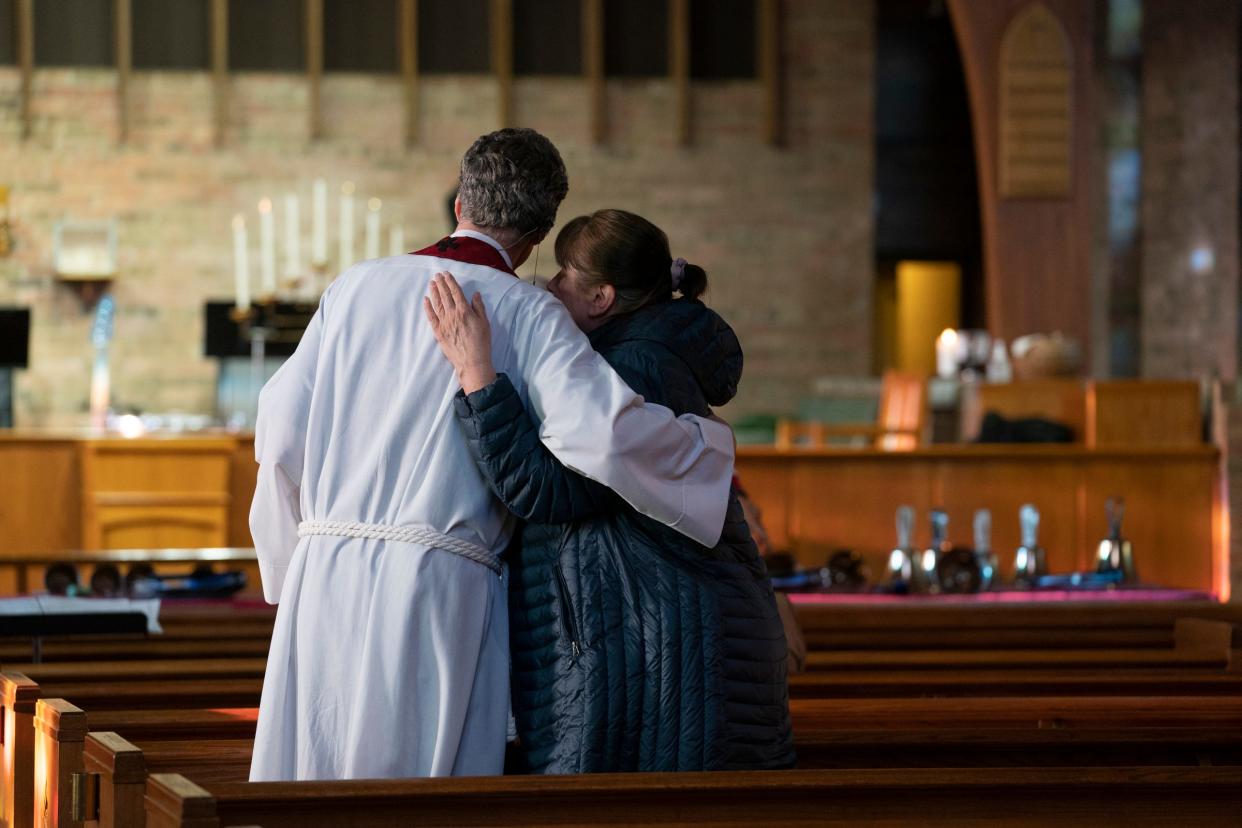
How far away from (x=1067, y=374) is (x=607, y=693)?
7035mm

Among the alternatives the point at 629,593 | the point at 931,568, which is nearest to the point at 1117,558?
the point at 931,568

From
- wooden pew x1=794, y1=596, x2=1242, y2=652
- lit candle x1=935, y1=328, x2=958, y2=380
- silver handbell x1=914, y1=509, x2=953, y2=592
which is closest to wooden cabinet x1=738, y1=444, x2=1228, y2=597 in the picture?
silver handbell x1=914, y1=509, x2=953, y2=592

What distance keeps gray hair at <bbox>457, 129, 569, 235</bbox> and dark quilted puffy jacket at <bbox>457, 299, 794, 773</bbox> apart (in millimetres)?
216

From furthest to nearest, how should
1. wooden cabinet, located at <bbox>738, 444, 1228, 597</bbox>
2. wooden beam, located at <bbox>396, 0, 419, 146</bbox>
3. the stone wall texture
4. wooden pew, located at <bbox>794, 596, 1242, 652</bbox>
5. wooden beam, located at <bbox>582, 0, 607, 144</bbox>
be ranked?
the stone wall texture < wooden beam, located at <bbox>582, 0, 607, 144</bbox> < wooden beam, located at <bbox>396, 0, 419, 146</bbox> < wooden cabinet, located at <bbox>738, 444, 1228, 597</bbox> < wooden pew, located at <bbox>794, 596, 1242, 652</bbox>

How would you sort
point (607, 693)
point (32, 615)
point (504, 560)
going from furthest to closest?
point (32, 615) → point (504, 560) → point (607, 693)

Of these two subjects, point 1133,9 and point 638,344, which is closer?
point 638,344

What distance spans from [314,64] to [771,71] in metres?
3.26

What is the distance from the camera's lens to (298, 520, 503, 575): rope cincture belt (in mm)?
2299

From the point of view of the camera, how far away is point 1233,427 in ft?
24.5

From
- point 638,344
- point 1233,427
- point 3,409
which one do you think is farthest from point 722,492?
point 3,409

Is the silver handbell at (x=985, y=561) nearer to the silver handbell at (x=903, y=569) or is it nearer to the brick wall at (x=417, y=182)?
the silver handbell at (x=903, y=569)

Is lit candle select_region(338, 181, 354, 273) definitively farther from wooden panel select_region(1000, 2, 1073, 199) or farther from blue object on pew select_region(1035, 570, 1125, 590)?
blue object on pew select_region(1035, 570, 1125, 590)

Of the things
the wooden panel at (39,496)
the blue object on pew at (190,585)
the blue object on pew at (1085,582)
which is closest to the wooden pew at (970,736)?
the blue object on pew at (190,585)

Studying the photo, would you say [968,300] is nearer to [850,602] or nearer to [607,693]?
[850,602]
